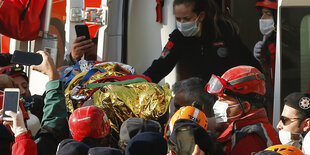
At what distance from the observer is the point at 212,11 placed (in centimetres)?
802

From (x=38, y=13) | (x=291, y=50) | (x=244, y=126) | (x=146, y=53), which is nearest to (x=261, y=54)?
(x=291, y=50)

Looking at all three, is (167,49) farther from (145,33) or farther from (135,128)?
(135,128)

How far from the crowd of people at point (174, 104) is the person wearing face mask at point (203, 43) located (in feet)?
0.04

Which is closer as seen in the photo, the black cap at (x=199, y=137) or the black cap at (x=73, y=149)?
the black cap at (x=199, y=137)

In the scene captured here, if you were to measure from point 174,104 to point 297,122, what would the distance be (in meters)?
1.77

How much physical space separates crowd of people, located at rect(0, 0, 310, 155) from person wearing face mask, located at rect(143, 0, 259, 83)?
11 mm

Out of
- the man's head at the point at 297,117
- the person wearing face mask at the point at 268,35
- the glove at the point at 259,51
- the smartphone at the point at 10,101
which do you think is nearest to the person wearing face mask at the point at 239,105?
the man's head at the point at 297,117

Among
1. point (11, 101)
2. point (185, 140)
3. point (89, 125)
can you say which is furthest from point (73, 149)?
point (11, 101)

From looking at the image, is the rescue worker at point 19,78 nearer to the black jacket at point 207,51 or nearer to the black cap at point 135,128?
the black jacket at point 207,51

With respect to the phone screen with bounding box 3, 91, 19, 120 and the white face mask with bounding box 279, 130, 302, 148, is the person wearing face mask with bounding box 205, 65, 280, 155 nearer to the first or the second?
the white face mask with bounding box 279, 130, 302, 148

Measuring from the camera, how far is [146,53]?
28.9ft

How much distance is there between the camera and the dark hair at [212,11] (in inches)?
307

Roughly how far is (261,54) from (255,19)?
1.66m

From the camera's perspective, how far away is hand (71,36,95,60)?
26.2 ft
